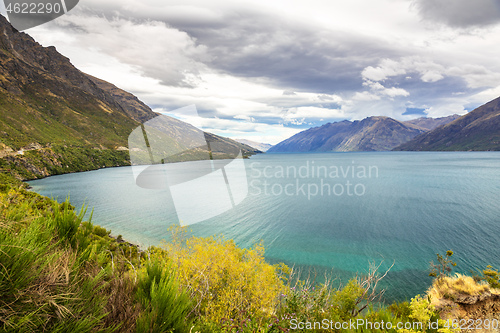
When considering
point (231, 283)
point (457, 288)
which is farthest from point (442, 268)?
point (231, 283)

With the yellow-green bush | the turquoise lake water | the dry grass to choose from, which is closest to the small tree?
the turquoise lake water

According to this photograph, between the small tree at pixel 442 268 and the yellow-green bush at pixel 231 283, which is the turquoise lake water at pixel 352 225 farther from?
the yellow-green bush at pixel 231 283

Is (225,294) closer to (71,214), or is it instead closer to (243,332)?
(243,332)

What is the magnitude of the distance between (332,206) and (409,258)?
2512 centimetres

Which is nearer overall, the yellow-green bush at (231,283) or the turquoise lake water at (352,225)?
the yellow-green bush at (231,283)

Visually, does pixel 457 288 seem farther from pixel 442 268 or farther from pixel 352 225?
pixel 352 225

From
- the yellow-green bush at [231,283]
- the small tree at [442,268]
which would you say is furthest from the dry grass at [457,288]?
the yellow-green bush at [231,283]

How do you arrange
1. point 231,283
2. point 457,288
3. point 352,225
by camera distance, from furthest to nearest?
point 352,225 → point 457,288 → point 231,283

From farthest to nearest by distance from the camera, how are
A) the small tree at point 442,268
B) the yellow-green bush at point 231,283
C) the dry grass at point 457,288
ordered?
the small tree at point 442,268
the dry grass at point 457,288
the yellow-green bush at point 231,283

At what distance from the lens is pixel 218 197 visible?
222 ft

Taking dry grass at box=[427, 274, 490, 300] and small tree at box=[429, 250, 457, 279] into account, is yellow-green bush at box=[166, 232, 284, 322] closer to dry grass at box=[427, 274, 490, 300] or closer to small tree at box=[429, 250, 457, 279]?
dry grass at box=[427, 274, 490, 300]

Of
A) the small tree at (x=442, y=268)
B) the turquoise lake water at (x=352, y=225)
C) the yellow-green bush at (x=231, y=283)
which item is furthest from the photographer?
the turquoise lake water at (x=352, y=225)

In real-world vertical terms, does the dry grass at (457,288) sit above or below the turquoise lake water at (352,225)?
above

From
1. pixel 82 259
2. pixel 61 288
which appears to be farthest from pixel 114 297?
pixel 82 259
